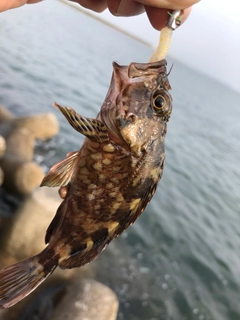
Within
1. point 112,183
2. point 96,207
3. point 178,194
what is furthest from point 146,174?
point 178,194

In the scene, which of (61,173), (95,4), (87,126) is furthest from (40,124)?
(87,126)

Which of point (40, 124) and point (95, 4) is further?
point (40, 124)

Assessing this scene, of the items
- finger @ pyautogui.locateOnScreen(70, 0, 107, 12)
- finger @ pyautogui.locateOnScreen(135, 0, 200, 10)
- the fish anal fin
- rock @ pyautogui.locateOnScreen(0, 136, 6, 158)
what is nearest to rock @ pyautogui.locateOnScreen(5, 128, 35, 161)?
rock @ pyautogui.locateOnScreen(0, 136, 6, 158)

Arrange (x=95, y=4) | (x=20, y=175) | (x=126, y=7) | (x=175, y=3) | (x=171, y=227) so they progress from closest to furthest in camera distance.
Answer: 1. (x=175, y=3)
2. (x=126, y=7)
3. (x=95, y=4)
4. (x=20, y=175)
5. (x=171, y=227)

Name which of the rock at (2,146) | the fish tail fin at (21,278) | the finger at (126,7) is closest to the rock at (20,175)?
the rock at (2,146)

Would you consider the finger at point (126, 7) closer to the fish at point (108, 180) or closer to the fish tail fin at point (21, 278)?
the fish at point (108, 180)

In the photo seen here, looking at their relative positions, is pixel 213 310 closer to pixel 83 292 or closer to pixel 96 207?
pixel 83 292

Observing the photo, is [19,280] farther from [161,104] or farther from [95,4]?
[95,4]
